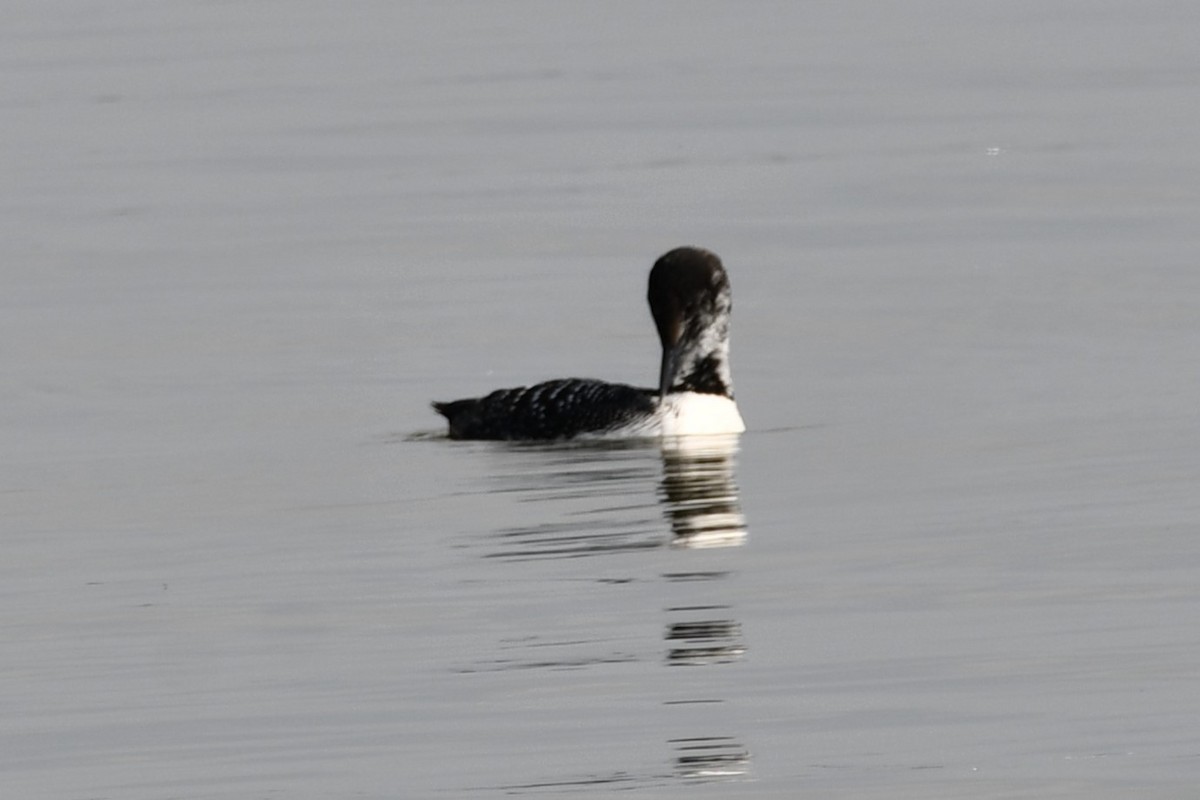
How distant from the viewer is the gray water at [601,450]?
7984mm

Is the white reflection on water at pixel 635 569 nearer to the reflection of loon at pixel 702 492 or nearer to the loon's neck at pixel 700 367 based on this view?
the reflection of loon at pixel 702 492

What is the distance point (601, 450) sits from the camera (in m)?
13.7

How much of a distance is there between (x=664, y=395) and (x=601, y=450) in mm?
466

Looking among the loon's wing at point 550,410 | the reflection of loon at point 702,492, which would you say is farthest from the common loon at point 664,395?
the reflection of loon at point 702,492

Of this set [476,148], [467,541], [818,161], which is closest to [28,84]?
[476,148]

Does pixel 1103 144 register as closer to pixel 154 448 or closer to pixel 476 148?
pixel 476 148

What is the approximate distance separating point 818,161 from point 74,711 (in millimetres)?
16381

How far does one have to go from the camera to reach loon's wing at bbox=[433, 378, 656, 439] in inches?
546

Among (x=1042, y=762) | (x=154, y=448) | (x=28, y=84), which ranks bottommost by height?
(x=1042, y=762)

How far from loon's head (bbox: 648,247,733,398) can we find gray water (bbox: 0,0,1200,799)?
1.24 feet

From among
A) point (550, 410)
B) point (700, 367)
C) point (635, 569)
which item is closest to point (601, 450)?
point (550, 410)

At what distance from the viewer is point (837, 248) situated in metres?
19.6

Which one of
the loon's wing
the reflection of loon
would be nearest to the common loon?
the loon's wing

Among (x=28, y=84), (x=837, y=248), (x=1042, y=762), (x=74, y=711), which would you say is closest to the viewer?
(x=1042, y=762)
